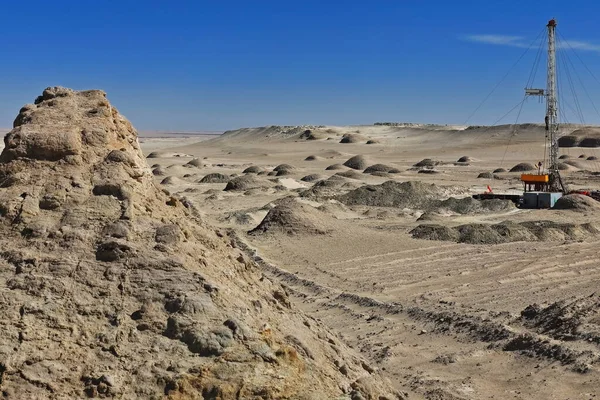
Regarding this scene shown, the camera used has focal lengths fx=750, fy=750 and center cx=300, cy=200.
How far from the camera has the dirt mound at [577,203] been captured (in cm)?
2195

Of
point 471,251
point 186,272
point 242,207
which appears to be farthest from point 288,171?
point 186,272

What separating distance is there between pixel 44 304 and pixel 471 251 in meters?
11.2

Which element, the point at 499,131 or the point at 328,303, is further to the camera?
the point at 499,131

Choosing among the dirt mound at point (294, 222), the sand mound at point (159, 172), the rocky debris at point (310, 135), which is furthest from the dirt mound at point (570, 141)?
the dirt mound at point (294, 222)

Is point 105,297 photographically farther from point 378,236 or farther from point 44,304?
point 378,236

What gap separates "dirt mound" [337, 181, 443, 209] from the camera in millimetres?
22969

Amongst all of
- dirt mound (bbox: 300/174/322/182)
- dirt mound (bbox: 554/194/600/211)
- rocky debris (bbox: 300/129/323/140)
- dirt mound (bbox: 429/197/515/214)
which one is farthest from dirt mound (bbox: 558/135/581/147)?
dirt mound (bbox: 429/197/515/214)

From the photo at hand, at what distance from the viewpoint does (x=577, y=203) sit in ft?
72.9

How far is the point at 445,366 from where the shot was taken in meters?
7.81

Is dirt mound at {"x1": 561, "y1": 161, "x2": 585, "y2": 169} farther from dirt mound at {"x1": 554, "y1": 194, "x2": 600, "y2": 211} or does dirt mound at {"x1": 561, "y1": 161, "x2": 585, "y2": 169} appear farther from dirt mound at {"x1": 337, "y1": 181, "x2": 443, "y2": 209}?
dirt mound at {"x1": 337, "y1": 181, "x2": 443, "y2": 209}

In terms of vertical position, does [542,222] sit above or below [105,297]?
below

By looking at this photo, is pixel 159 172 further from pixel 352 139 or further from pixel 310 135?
pixel 310 135

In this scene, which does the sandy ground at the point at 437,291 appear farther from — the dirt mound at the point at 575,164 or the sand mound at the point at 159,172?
the dirt mound at the point at 575,164

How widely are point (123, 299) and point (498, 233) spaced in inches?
507
